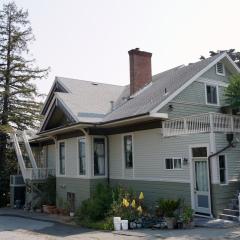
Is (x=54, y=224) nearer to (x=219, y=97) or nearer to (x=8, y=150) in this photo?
(x=219, y=97)

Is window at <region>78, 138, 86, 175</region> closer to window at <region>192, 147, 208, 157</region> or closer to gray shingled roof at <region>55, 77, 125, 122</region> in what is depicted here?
gray shingled roof at <region>55, 77, 125, 122</region>

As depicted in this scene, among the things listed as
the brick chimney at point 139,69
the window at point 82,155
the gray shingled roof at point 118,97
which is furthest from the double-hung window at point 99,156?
the brick chimney at point 139,69

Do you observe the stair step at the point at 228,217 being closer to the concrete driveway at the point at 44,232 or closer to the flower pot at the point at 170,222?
the flower pot at the point at 170,222

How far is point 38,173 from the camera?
26188 millimetres

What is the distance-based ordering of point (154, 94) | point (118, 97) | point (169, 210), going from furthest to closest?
1. point (118, 97)
2. point (154, 94)
3. point (169, 210)

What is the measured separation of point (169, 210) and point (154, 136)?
13.2ft

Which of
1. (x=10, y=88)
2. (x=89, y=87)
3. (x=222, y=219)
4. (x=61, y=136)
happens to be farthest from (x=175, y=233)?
(x=10, y=88)

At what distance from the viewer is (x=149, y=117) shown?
17297 mm

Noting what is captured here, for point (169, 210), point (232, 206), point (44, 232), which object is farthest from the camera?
point (44, 232)

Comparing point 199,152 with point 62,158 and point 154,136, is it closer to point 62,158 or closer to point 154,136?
point 154,136

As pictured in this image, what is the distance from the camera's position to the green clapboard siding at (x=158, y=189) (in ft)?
53.5

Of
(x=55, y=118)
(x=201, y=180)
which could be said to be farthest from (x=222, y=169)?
(x=55, y=118)

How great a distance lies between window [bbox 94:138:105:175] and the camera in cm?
2075

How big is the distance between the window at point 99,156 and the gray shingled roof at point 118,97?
124 centimetres
